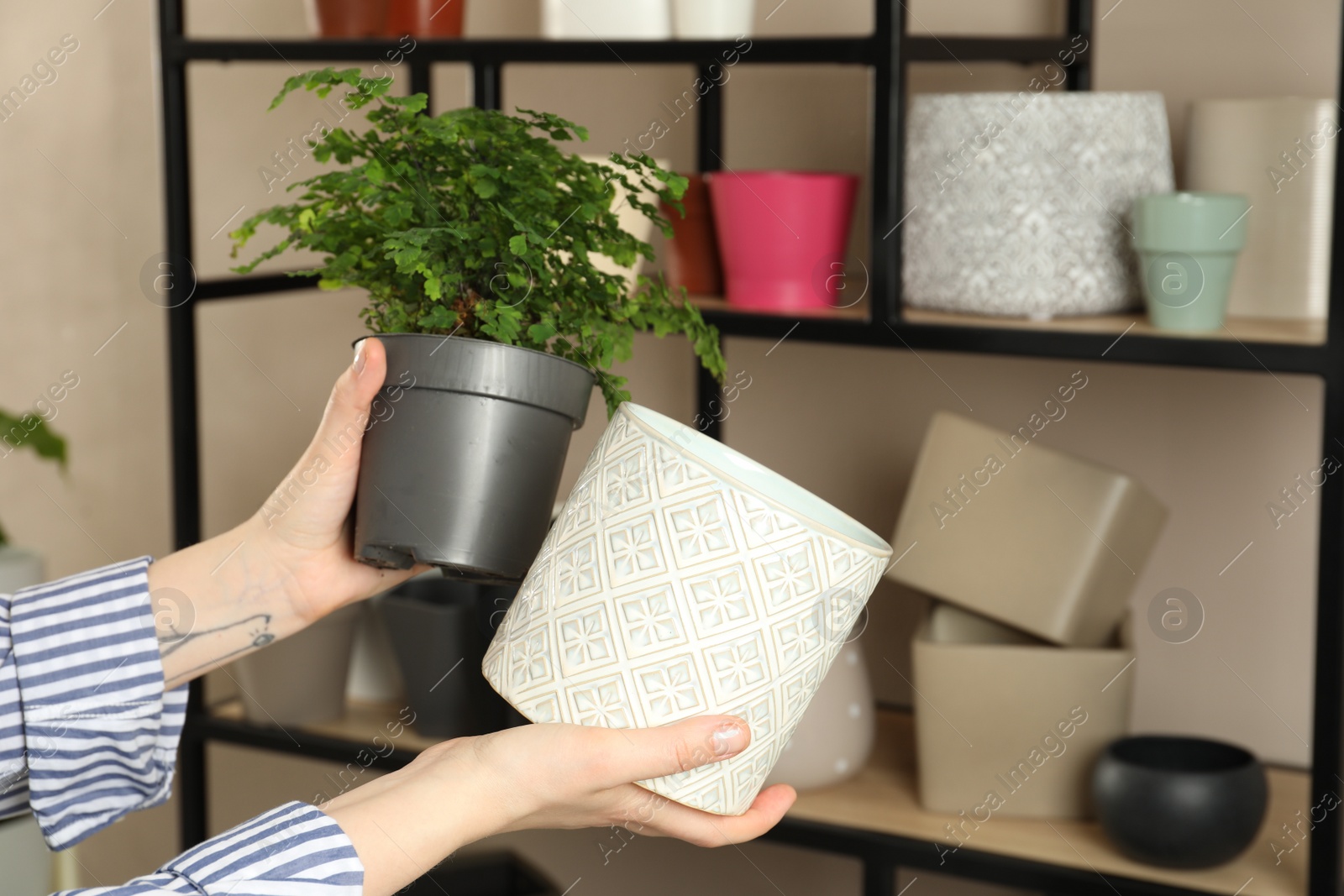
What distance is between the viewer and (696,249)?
4.38 feet

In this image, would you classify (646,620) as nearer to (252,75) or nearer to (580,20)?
(580,20)

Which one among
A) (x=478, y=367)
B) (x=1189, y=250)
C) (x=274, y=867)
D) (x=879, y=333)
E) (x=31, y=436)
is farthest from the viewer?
(x=31, y=436)

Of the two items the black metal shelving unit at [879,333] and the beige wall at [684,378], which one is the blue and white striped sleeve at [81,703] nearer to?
the black metal shelving unit at [879,333]

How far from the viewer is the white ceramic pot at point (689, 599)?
646mm

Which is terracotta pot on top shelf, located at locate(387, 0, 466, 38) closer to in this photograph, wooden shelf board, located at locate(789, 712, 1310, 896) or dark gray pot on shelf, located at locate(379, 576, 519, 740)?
dark gray pot on shelf, located at locate(379, 576, 519, 740)

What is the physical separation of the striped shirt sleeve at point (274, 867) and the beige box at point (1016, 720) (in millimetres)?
706

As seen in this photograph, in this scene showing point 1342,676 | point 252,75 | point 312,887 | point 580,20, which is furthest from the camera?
point 252,75

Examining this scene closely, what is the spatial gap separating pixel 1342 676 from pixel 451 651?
0.83 meters

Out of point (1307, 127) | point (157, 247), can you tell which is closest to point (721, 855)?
point (1307, 127)

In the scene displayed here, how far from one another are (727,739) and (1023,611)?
2.06ft

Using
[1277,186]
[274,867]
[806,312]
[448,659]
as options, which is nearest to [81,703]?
[274,867]

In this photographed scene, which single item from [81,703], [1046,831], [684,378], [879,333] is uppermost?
[879,333]

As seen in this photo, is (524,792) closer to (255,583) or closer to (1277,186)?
(255,583)

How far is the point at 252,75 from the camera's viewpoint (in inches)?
73.2
